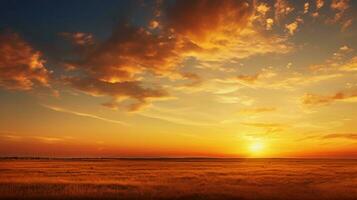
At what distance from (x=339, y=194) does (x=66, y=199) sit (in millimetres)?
21047

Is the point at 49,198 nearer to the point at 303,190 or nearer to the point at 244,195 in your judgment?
the point at 244,195

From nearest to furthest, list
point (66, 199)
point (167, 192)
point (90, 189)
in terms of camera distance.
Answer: point (66, 199)
point (167, 192)
point (90, 189)

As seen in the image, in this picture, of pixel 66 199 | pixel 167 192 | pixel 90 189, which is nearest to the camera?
pixel 66 199

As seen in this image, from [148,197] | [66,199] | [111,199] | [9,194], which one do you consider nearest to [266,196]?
[148,197]

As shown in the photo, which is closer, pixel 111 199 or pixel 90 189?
pixel 111 199

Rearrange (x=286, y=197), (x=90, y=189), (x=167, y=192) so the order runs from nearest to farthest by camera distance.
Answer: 1. (x=286, y=197)
2. (x=167, y=192)
3. (x=90, y=189)

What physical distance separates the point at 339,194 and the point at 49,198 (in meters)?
22.3

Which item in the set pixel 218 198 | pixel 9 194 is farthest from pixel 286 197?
pixel 9 194

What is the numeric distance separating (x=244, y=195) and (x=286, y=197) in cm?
309

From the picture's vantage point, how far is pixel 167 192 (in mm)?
30172

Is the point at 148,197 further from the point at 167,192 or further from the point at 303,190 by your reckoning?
the point at 303,190

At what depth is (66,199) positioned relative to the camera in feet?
86.5

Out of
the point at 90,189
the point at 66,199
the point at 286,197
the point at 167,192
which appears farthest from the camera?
the point at 90,189

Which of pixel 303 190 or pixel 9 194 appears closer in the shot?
pixel 9 194
